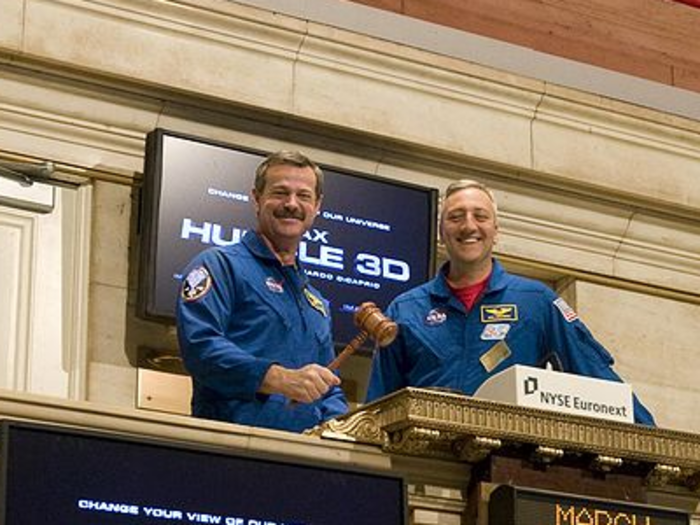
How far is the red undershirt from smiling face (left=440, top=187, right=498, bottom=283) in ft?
0.08

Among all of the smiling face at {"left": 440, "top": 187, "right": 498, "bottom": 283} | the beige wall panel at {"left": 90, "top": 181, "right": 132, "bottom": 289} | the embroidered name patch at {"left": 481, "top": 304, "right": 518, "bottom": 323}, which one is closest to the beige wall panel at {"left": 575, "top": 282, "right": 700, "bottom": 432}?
the beige wall panel at {"left": 90, "top": 181, "right": 132, "bottom": 289}

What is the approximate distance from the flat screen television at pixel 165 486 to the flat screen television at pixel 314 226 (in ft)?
9.81

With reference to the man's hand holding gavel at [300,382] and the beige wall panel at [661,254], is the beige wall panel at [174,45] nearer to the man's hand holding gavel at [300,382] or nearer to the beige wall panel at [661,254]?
the beige wall panel at [661,254]

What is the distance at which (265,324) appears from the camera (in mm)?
5449

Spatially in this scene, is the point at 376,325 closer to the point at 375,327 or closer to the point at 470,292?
the point at 375,327

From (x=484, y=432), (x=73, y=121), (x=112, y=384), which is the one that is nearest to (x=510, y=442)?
(x=484, y=432)

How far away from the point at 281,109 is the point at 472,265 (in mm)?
2526

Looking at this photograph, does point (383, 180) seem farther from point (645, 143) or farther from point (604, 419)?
point (604, 419)

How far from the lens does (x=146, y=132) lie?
794 cm

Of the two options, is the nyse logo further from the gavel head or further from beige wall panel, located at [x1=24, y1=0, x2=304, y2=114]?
beige wall panel, located at [x1=24, y1=0, x2=304, y2=114]

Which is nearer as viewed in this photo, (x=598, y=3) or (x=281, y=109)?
(x=281, y=109)

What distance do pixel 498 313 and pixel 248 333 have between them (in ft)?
2.43

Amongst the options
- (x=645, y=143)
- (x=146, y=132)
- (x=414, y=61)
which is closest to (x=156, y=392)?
(x=146, y=132)

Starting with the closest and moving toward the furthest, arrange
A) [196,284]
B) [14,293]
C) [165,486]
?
1. [165,486]
2. [196,284]
3. [14,293]
